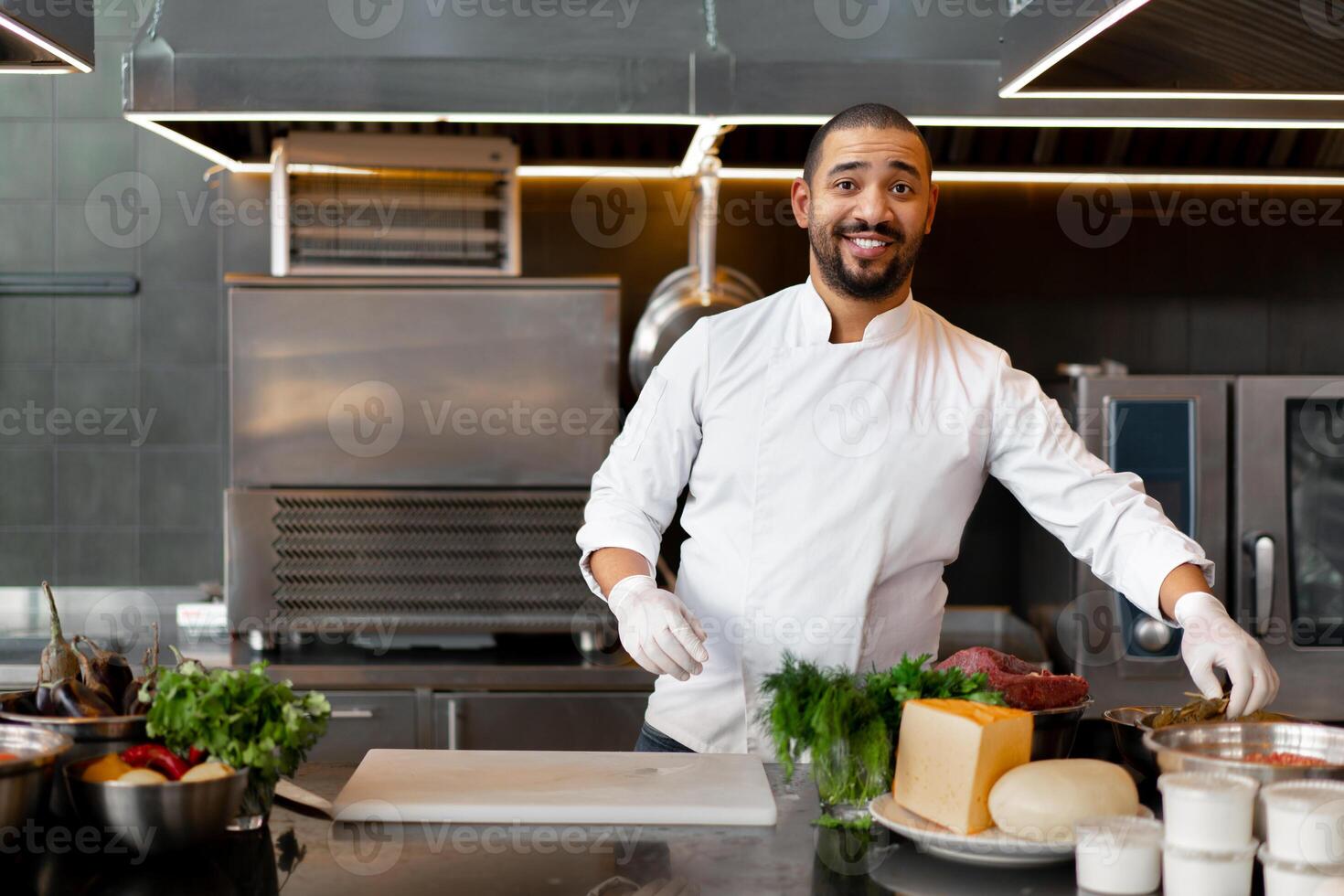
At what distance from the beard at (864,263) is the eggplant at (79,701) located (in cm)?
118

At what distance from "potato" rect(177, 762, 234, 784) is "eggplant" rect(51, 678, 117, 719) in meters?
0.15

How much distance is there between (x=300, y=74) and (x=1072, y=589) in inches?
82.6

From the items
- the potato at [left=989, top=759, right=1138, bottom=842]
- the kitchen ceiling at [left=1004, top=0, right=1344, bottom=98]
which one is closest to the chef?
the kitchen ceiling at [left=1004, top=0, right=1344, bottom=98]

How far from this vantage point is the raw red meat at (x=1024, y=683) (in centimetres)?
142

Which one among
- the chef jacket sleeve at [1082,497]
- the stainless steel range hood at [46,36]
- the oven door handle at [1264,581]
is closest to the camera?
the stainless steel range hood at [46,36]

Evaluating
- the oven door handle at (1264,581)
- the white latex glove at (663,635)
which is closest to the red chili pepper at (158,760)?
the white latex glove at (663,635)

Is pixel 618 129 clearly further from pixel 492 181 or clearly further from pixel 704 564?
pixel 704 564

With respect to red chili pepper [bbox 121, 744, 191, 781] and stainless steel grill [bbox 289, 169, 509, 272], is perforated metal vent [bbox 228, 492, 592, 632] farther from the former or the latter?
red chili pepper [bbox 121, 744, 191, 781]

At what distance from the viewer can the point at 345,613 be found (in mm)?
2898

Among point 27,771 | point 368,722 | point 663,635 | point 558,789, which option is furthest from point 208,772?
point 368,722

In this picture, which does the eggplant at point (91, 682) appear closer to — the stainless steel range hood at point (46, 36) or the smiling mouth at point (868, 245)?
the stainless steel range hood at point (46, 36)

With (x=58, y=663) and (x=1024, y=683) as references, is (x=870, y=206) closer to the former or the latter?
(x=1024, y=683)

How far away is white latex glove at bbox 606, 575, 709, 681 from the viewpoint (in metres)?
1.62

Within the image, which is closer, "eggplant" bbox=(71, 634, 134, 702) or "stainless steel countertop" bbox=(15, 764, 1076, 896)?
"stainless steel countertop" bbox=(15, 764, 1076, 896)
